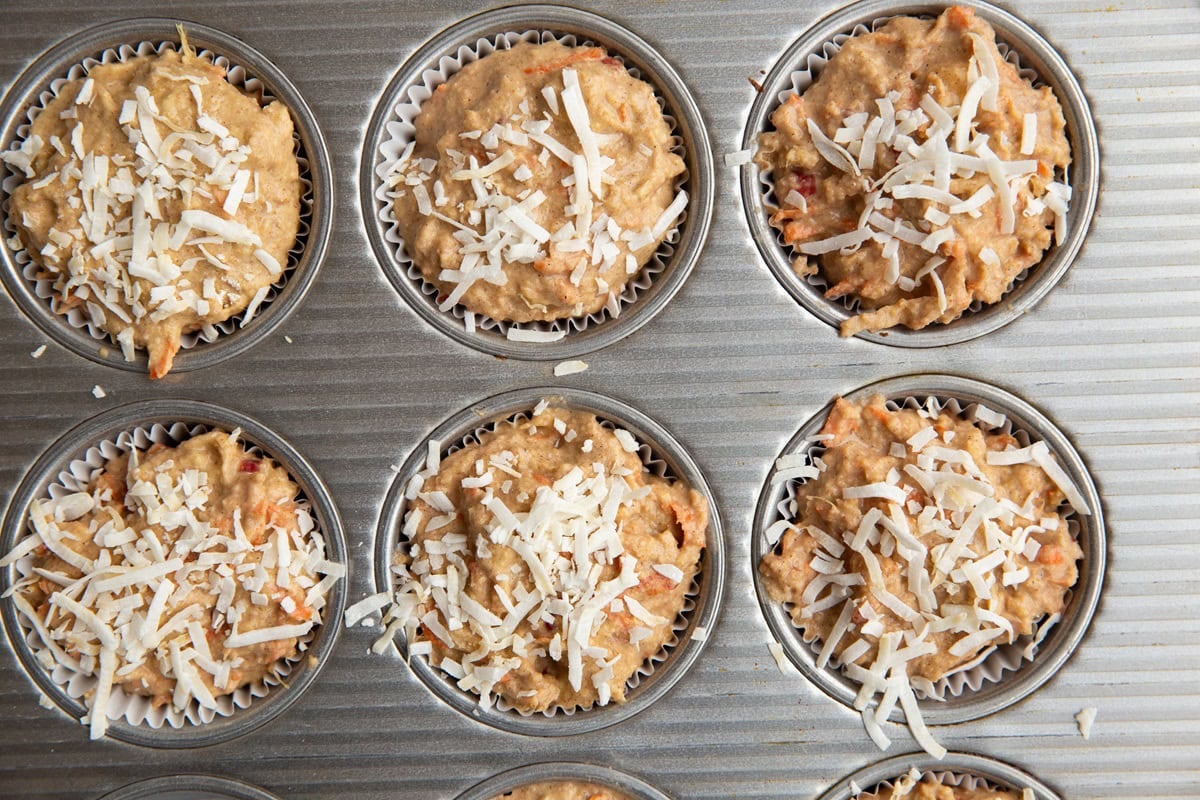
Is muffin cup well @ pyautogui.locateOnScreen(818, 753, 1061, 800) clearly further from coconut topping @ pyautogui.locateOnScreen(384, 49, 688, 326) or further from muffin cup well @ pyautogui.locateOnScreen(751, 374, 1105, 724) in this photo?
coconut topping @ pyautogui.locateOnScreen(384, 49, 688, 326)

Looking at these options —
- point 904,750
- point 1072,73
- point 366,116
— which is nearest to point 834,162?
point 1072,73

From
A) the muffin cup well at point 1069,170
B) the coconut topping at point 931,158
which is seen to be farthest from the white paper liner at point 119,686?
the coconut topping at point 931,158

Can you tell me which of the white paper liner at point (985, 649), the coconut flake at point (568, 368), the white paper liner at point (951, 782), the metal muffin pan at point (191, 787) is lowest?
the white paper liner at point (951, 782)

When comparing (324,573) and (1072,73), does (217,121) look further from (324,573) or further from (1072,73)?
(1072,73)

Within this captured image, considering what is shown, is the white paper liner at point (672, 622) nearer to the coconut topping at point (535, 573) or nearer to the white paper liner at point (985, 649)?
the coconut topping at point (535, 573)

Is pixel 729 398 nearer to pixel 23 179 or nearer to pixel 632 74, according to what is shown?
pixel 632 74

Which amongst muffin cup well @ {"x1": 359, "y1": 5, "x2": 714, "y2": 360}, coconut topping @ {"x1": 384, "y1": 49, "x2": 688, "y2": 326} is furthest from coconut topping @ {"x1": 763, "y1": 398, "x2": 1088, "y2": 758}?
coconut topping @ {"x1": 384, "y1": 49, "x2": 688, "y2": 326}

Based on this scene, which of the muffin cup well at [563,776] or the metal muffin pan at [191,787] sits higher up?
the metal muffin pan at [191,787]
